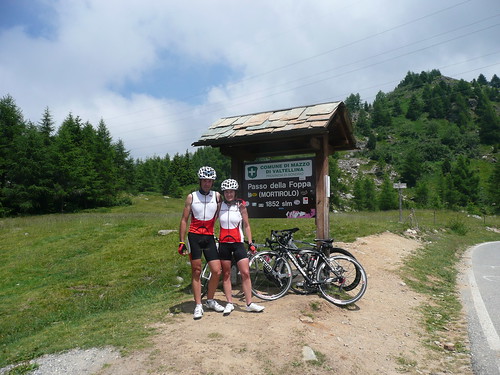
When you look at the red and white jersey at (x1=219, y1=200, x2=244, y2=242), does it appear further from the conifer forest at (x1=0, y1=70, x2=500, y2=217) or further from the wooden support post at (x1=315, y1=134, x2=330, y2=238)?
the conifer forest at (x1=0, y1=70, x2=500, y2=217)

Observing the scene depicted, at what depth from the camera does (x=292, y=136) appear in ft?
22.6

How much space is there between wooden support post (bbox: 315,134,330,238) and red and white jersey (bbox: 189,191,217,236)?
245 centimetres

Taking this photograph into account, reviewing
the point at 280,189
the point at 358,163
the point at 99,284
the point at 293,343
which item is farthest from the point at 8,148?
the point at 358,163

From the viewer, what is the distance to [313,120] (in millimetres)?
6848

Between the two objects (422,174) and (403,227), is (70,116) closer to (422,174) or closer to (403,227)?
(403,227)

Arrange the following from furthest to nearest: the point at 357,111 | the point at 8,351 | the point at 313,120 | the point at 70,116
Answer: the point at 357,111 → the point at 70,116 → the point at 313,120 → the point at 8,351

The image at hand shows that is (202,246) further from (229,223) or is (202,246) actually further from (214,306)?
(214,306)

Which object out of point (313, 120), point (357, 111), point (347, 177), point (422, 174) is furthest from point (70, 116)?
point (357, 111)

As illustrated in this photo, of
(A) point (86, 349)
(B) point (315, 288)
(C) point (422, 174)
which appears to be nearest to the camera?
(A) point (86, 349)

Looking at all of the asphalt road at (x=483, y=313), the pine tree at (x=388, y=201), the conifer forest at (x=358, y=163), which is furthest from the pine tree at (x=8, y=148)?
the pine tree at (x=388, y=201)

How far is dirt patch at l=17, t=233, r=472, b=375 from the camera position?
367 centimetres

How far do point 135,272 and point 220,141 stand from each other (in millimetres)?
5523

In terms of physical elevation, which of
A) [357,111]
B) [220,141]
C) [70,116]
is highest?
[357,111]

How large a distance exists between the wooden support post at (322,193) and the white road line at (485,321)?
2.94 m
